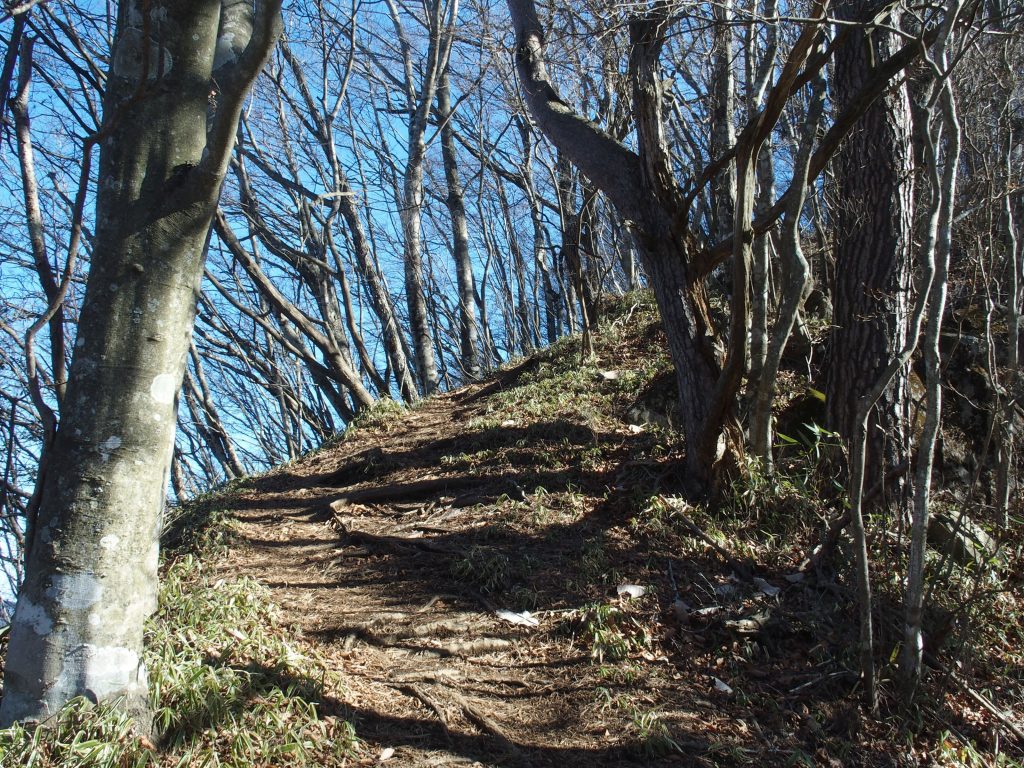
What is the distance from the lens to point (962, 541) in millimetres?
4492

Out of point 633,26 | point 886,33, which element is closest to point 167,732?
point 633,26

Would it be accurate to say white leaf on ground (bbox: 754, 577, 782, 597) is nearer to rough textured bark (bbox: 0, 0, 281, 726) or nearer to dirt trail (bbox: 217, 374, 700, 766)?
dirt trail (bbox: 217, 374, 700, 766)

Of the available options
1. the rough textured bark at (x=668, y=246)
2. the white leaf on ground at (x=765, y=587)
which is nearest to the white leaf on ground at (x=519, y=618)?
the white leaf on ground at (x=765, y=587)

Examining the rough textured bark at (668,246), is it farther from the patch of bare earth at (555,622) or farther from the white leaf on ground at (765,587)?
the white leaf on ground at (765,587)

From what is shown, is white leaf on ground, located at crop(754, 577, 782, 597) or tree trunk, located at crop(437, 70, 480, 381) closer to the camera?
white leaf on ground, located at crop(754, 577, 782, 597)

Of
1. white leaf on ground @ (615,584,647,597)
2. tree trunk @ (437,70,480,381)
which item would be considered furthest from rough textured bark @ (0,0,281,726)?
tree trunk @ (437,70,480,381)

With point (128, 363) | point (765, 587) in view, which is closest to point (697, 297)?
point (765, 587)

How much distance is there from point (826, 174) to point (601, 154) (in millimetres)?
2816

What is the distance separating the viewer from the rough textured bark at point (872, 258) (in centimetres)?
537

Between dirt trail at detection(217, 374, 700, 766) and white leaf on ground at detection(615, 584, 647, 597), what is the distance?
491 millimetres

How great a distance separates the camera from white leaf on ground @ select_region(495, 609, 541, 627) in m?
4.15

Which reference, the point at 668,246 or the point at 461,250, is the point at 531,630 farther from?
the point at 461,250

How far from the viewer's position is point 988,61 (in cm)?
654

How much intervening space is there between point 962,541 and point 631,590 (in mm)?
2216
